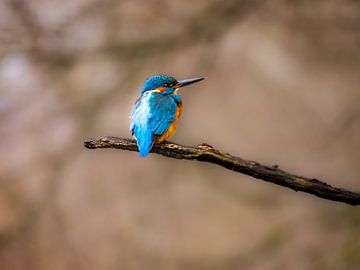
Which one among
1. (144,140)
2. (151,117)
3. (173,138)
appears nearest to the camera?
(144,140)

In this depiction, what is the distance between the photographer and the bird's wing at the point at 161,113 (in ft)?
8.80

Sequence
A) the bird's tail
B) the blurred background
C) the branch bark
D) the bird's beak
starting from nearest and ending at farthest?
the branch bark < the bird's tail < the bird's beak < the blurred background

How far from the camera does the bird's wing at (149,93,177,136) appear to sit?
268 centimetres

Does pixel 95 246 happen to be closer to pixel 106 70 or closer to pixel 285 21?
pixel 106 70

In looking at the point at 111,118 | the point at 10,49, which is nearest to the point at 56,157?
the point at 111,118

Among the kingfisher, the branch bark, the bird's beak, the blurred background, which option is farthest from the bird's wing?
the blurred background

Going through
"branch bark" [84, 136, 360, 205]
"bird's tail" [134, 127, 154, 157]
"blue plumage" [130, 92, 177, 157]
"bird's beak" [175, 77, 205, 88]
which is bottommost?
"branch bark" [84, 136, 360, 205]

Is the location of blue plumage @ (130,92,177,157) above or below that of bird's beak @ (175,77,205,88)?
below

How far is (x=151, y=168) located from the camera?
519cm

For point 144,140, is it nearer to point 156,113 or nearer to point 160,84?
point 156,113

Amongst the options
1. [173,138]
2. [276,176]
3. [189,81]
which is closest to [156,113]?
[189,81]

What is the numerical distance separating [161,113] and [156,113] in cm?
3

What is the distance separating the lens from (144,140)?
8.16ft

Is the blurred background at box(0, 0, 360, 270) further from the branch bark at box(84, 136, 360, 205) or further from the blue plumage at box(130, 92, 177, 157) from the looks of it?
the branch bark at box(84, 136, 360, 205)
